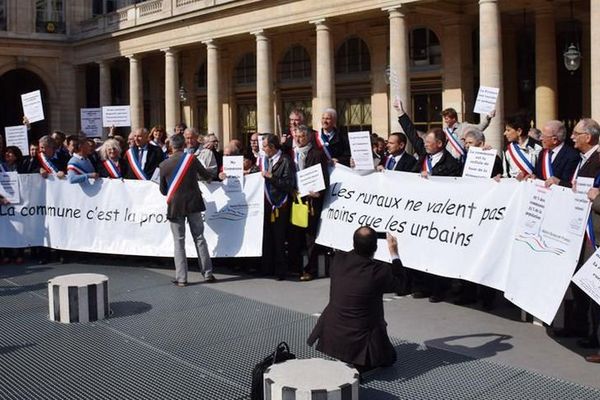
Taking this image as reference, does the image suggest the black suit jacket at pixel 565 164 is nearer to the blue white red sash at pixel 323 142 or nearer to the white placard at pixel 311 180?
the white placard at pixel 311 180

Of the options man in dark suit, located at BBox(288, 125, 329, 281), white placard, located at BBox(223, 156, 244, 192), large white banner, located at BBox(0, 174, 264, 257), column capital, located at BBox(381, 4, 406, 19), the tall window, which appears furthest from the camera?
the tall window

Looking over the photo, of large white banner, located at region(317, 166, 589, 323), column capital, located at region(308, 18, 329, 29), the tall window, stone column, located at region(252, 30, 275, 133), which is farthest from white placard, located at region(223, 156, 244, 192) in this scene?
the tall window

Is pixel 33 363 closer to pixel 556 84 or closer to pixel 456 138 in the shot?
pixel 456 138

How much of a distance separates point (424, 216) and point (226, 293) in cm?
286

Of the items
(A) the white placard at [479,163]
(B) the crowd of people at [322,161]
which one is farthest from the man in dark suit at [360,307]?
(A) the white placard at [479,163]

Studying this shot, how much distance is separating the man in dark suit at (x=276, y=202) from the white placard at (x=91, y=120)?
731 cm

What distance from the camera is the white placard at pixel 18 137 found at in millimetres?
12287

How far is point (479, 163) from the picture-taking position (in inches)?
326

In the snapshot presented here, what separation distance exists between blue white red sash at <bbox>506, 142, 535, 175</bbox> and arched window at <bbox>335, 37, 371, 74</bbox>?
66.1ft

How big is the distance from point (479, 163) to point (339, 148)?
2.62 meters

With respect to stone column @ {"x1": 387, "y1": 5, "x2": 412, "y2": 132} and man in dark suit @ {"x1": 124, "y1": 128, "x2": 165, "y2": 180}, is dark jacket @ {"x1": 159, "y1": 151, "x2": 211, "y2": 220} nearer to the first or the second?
man in dark suit @ {"x1": 124, "y1": 128, "x2": 165, "y2": 180}

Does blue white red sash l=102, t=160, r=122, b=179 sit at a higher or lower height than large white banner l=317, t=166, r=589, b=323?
higher

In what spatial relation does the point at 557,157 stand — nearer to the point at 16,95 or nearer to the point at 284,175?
the point at 284,175

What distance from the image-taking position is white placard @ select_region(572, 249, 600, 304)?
6.07 m
